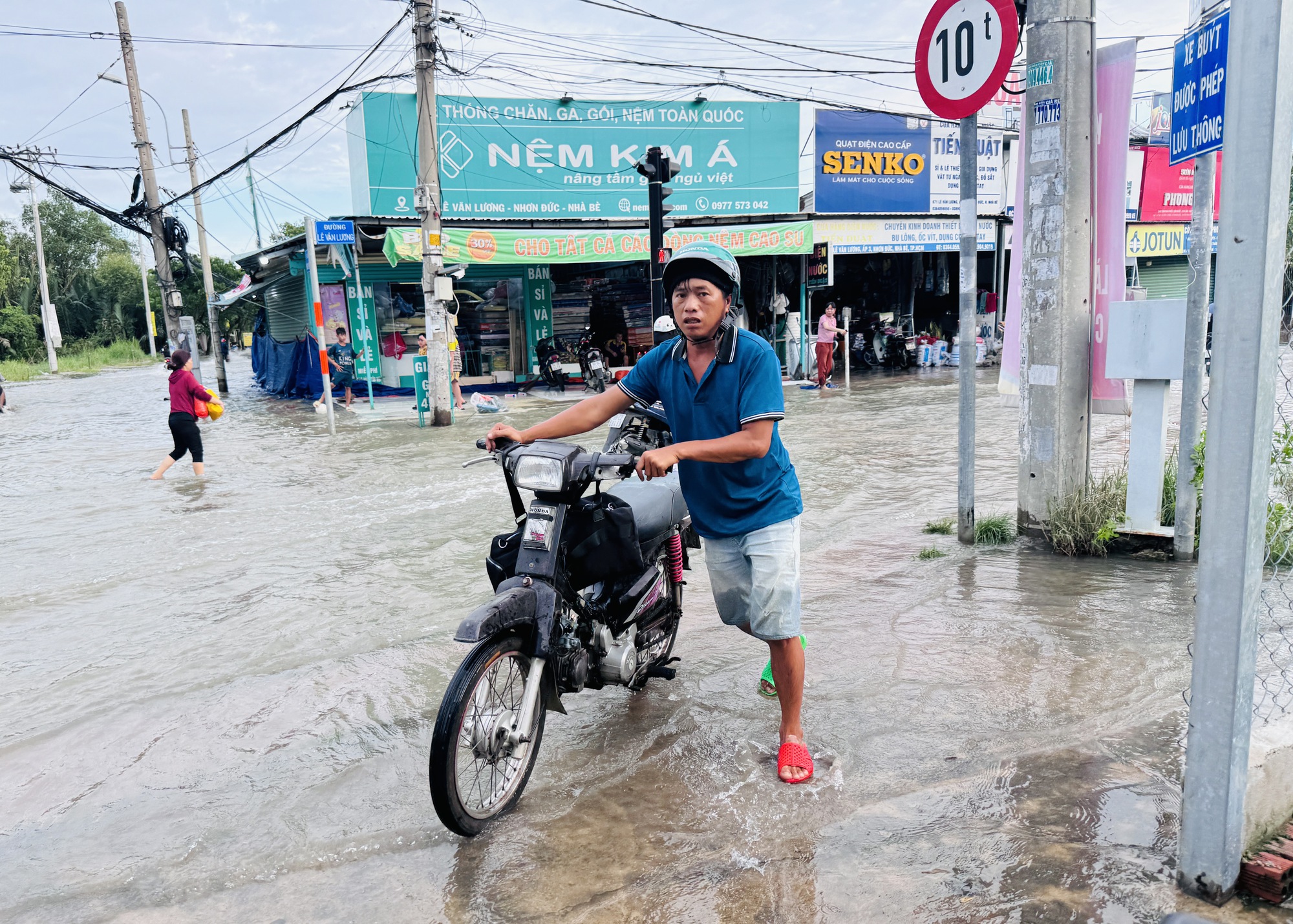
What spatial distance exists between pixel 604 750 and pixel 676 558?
966 millimetres

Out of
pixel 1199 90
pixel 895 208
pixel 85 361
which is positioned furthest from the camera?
pixel 85 361

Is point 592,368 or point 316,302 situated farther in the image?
point 592,368

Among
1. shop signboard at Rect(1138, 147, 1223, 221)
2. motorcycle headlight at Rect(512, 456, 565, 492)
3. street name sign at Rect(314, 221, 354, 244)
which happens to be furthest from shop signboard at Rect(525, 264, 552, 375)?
motorcycle headlight at Rect(512, 456, 565, 492)

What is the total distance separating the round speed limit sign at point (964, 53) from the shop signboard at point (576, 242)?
1056 centimetres

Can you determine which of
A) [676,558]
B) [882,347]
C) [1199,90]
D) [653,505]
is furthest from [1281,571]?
[882,347]

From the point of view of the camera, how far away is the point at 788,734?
3.30 metres

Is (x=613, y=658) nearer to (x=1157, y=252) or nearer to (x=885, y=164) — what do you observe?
(x=885, y=164)

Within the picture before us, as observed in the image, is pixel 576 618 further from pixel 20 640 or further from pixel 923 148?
pixel 923 148

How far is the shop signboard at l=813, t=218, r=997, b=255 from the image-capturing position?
19875mm

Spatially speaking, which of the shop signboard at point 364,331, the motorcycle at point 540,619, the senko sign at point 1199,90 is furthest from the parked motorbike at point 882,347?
the motorcycle at point 540,619

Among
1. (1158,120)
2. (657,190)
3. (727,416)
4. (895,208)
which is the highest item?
(1158,120)

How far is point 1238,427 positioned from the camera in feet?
7.11

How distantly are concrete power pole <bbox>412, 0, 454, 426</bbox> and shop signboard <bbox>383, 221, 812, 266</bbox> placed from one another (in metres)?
1.38

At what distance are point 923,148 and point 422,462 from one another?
15.6m
